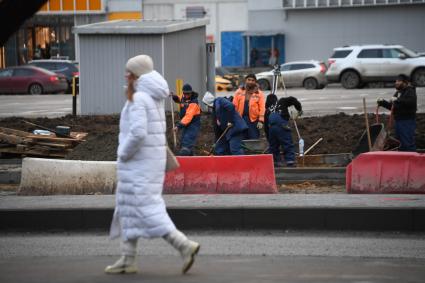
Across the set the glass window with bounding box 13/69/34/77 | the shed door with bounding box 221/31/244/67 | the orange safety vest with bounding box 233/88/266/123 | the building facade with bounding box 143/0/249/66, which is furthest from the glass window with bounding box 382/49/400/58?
→ the orange safety vest with bounding box 233/88/266/123

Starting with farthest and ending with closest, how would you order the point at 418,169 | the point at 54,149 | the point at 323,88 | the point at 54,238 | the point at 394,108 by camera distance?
A: the point at 323,88, the point at 54,149, the point at 394,108, the point at 418,169, the point at 54,238

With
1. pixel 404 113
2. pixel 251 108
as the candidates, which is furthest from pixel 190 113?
pixel 404 113

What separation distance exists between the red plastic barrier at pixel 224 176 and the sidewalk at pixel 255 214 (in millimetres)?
1456

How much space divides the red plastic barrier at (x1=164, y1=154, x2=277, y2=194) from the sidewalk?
1.46 m

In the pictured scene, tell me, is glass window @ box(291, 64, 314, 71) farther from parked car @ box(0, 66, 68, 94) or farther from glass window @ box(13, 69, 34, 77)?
glass window @ box(13, 69, 34, 77)

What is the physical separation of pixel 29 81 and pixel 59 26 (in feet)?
63.0

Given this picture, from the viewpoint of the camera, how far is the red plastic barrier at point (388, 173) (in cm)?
1305

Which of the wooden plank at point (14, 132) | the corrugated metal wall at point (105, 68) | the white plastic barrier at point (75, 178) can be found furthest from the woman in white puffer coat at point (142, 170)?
the corrugated metal wall at point (105, 68)

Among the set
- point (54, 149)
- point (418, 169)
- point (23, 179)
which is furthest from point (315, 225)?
point (54, 149)

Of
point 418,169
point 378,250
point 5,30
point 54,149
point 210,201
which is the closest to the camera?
point 5,30

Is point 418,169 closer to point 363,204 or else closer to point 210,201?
point 363,204

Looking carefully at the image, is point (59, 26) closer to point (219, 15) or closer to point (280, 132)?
point (219, 15)

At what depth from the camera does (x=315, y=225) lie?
1124cm

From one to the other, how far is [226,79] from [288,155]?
2848 centimetres
